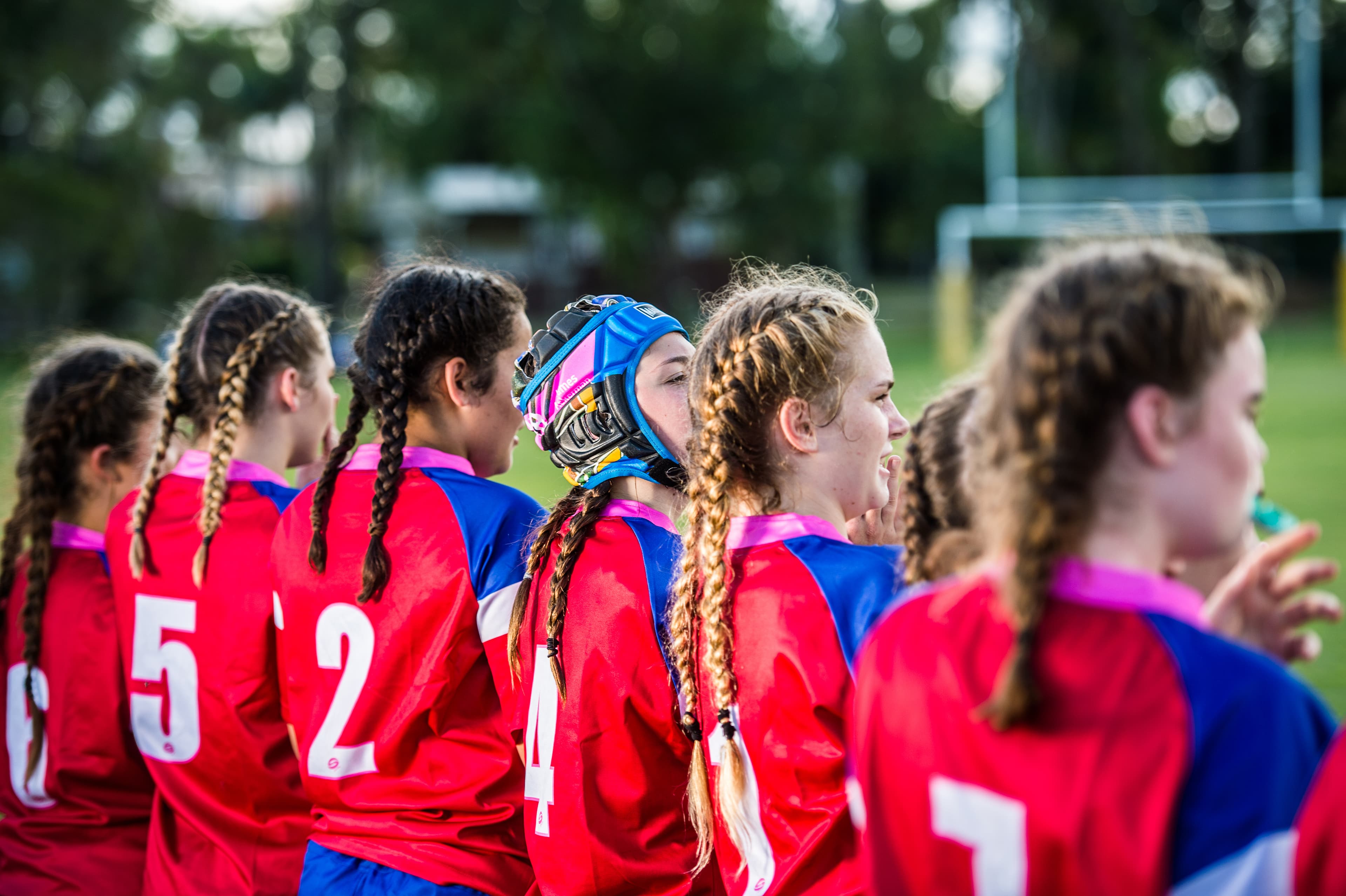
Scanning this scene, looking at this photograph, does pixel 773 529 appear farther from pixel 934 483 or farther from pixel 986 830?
pixel 986 830

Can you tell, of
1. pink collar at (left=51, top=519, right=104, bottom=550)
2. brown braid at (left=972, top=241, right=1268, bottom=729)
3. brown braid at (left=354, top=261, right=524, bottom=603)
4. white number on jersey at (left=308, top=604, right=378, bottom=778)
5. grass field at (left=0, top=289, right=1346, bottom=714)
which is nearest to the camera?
brown braid at (left=972, top=241, right=1268, bottom=729)

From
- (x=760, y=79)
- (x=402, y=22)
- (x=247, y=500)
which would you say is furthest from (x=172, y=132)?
(x=247, y=500)

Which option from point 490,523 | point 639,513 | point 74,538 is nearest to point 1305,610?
point 639,513

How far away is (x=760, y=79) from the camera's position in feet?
93.9

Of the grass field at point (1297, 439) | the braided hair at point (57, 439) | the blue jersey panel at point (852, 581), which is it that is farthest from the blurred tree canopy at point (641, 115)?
the blue jersey panel at point (852, 581)

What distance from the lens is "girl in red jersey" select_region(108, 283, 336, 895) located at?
251cm

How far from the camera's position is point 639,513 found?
2117mm

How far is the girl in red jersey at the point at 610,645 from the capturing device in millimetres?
2016

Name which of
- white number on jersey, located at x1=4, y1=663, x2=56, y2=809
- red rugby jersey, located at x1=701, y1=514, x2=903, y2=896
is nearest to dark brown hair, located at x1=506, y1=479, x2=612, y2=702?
red rugby jersey, located at x1=701, y1=514, x2=903, y2=896

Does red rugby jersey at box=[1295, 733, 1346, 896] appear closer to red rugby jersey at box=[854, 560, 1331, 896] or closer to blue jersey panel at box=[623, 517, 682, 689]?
red rugby jersey at box=[854, 560, 1331, 896]

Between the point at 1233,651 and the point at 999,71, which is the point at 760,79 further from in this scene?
the point at 1233,651

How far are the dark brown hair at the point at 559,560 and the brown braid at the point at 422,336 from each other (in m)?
0.34

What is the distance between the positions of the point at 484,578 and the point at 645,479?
344 millimetres

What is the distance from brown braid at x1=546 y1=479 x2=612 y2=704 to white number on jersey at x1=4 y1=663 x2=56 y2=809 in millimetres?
1371
